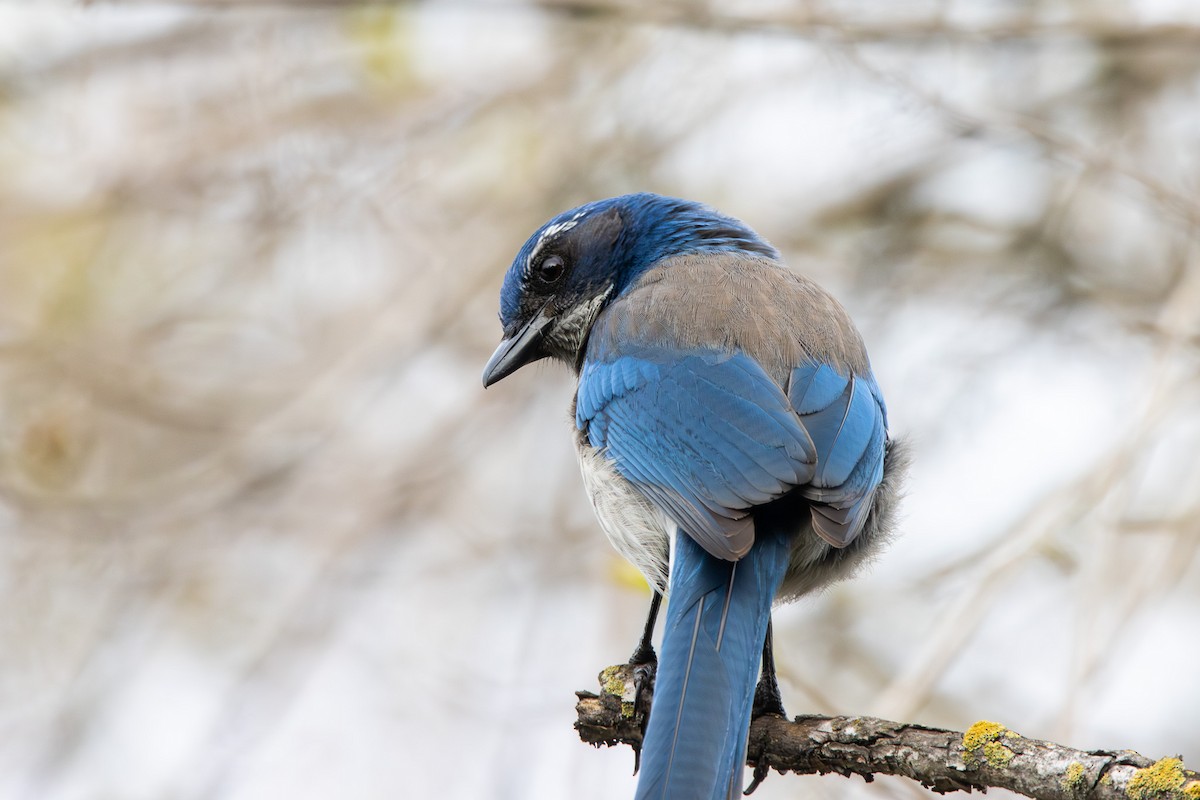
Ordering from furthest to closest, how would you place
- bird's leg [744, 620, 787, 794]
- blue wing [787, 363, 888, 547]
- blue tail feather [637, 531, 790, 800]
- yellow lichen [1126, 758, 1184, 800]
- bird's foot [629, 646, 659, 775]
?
bird's leg [744, 620, 787, 794] → bird's foot [629, 646, 659, 775] → blue wing [787, 363, 888, 547] → blue tail feather [637, 531, 790, 800] → yellow lichen [1126, 758, 1184, 800]

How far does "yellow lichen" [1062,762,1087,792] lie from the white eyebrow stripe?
8.97ft

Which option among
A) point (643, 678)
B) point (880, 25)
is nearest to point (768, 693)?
point (643, 678)

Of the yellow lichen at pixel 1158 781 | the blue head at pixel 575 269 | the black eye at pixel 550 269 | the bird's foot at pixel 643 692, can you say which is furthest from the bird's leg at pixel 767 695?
the black eye at pixel 550 269

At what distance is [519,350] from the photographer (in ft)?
15.4

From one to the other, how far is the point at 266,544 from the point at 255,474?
0.71m

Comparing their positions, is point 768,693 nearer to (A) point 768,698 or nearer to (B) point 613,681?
(A) point 768,698

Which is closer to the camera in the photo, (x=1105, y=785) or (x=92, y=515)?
(x=1105, y=785)

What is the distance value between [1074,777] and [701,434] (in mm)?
1426

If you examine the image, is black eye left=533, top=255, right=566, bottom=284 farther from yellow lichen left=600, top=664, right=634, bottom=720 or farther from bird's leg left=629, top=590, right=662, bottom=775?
yellow lichen left=600, top=664, right=634, bottom=720

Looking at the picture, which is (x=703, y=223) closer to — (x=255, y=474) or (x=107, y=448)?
(x=255, y=474)

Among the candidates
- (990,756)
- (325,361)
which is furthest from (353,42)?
(990,756)

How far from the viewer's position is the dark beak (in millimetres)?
4676

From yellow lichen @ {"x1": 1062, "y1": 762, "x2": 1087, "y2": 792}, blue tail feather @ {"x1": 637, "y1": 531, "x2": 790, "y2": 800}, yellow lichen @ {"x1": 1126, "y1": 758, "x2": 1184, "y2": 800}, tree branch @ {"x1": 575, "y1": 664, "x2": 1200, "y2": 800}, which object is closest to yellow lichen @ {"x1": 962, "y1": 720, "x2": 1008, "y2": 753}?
tree branch @ {"x1": 575, "y1": 664, "x2": 1200, "y2": 800}

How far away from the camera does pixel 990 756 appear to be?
9.20 feet
